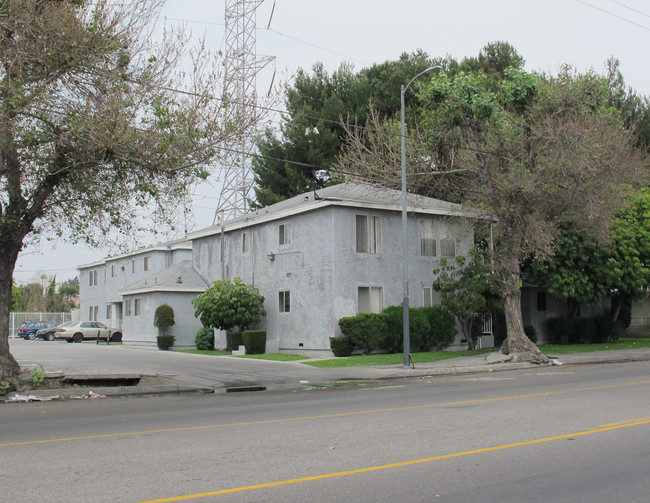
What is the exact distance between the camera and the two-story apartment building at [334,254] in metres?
26.6

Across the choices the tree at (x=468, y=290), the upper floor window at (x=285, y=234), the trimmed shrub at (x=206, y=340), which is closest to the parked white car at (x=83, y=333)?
the trimmed shrub at (x=206, y=340)

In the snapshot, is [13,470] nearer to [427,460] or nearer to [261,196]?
[427,460]

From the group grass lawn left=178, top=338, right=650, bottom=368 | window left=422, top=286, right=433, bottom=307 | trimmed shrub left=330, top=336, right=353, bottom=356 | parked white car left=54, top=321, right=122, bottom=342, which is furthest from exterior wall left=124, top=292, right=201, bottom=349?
window left=422, top=286, right=433, bottom=307

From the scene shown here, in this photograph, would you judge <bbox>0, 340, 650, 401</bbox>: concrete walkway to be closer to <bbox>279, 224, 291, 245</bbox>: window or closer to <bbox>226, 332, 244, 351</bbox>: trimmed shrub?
<bbox>226, 332, 244, 351</bbox>: trimmed shrub

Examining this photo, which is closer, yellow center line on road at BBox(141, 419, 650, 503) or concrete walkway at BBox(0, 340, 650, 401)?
yellow center line on road at BBox(141, 419, 650, 503)

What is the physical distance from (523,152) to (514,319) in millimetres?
5994

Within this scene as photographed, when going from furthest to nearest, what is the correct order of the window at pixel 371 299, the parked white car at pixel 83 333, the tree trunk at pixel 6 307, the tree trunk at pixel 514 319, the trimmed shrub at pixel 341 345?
the parked white car at pixel 83 333, the window at pixel 371 299, the trimmed shrub at pixel 341 345, the tree trunk at pixel 514 319, the tree trunk at pixel 6 307

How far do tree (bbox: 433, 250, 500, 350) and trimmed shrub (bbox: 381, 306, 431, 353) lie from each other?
51.8 inches

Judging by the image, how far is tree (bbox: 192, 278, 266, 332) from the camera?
28.9m

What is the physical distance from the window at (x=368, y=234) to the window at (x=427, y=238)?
237 cm

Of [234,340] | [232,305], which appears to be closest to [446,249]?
[232,305]

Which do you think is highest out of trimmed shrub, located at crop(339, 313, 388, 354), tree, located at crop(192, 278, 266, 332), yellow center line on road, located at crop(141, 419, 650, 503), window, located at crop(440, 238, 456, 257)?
window, located at crop(440, 238, 456, 257)

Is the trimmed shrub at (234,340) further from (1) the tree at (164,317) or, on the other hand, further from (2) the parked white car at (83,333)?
(2) the parked white car at (83,333)

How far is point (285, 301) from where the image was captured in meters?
29.1
